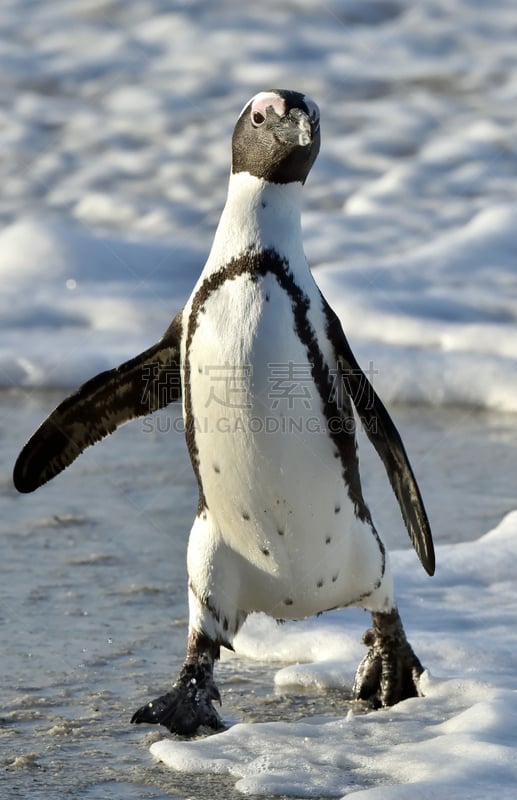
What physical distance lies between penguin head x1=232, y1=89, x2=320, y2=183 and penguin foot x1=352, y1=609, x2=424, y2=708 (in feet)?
3.82

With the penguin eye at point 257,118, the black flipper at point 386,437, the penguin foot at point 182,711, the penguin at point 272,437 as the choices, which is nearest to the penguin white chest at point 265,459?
the penguin at point 272,437

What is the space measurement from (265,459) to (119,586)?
1.01 m

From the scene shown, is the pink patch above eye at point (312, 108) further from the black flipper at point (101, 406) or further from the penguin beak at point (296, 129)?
the black flipper at point (101, 406)

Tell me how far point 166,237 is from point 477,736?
20.3 feet

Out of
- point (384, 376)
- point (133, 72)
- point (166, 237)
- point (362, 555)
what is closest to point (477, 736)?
point (362, 555)

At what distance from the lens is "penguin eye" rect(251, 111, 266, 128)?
3.22 meters

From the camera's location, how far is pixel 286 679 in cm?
342

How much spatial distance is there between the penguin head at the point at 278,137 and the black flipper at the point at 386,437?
337 millimetres

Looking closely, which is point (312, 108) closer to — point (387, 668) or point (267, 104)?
point (267, 104)

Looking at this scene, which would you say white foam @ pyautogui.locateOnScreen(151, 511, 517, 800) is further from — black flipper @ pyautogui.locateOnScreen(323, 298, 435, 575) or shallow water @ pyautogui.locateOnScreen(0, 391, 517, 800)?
black flipper @ pyautogui.locateOnScreen(323, 298, 435, 575)

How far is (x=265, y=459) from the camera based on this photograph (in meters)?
3.15

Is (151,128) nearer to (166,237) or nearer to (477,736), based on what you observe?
(166,237)

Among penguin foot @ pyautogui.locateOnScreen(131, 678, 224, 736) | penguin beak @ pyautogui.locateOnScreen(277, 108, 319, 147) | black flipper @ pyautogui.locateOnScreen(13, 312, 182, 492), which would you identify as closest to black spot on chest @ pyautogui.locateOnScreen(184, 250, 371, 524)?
black flipper @ pyautogui.locateOnScreen(13, 312, 182, 492)

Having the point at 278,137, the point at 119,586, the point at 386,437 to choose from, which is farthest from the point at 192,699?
the point at 278,137
